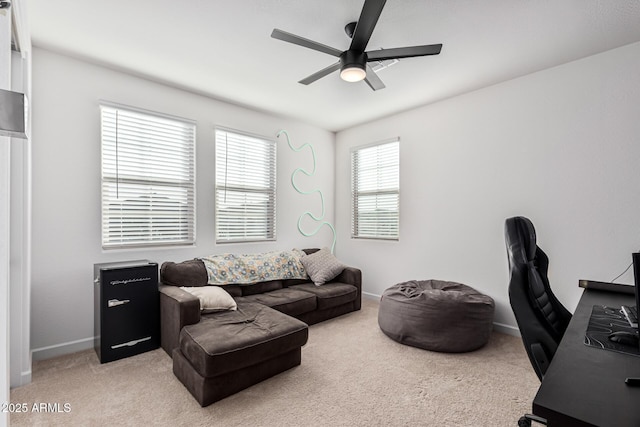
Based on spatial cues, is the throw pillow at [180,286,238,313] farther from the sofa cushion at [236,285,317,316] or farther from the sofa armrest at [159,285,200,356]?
the sofa cushion at [236,285,317,316]

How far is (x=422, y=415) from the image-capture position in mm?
1976

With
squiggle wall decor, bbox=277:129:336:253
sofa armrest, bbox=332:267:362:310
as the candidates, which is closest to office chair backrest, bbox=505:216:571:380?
sofa armrest, bbox=332:267:362:310

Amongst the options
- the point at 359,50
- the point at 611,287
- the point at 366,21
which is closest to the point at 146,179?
the point at 359,50

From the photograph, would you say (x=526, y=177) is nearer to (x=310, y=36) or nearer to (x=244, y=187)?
(x=310, y=36)

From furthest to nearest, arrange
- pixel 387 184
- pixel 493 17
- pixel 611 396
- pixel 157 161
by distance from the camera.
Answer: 1. pixel 387 184
2. pixel 157 161
3. pixel 493 17
4. pixel 611 396

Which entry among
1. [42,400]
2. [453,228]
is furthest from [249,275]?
[453,228]

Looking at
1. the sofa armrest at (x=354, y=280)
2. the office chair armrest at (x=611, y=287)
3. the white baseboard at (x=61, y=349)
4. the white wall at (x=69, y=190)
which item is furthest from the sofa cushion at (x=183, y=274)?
the office chair armrest at (x=611, y=287)

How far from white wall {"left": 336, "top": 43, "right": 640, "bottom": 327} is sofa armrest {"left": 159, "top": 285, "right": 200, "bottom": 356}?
2885 millimetres

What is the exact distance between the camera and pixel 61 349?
2.83m

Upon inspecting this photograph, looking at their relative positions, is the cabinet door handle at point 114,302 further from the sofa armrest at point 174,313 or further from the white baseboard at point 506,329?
the white baseboard at point 506,329

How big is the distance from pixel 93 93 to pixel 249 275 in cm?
246

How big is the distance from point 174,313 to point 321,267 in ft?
6.66

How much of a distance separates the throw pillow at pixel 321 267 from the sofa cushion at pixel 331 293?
0.10 m

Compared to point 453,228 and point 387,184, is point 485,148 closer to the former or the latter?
point 453,228
